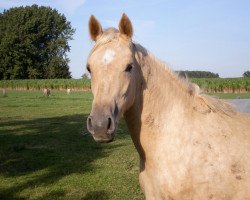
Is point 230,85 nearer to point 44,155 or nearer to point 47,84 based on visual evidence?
point 47,84

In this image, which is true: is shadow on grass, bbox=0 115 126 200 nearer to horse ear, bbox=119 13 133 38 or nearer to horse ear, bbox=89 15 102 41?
horse ear, bbox=89 15 102 41

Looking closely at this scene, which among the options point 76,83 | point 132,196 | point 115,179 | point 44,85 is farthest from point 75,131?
point 44,85

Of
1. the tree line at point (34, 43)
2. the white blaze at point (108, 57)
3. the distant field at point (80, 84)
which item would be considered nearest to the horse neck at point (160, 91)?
the white blaze at point (108, 57)

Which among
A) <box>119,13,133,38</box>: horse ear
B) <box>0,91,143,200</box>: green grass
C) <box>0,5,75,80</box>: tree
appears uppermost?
<box>0,5,75,80</box>: tree

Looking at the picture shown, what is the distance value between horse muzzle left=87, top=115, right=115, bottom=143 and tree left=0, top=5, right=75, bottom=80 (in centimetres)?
7588

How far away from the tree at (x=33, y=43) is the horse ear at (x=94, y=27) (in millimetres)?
75163

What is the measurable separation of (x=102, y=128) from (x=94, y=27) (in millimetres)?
1195

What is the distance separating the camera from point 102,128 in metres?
2.58

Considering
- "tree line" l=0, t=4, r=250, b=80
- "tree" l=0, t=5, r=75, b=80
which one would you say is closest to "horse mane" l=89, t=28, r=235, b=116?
"tree line" l=0, t=4, r=250, b=80

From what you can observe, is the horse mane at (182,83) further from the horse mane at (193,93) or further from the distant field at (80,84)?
the distant field at (80,84)

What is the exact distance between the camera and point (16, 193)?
6637mm

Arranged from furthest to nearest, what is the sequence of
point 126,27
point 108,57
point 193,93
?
1. point 193,93
2. point 126,27
3. point 108,57

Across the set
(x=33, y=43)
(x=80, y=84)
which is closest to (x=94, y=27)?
(x=80, y=84)

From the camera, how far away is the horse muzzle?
2.58 m
